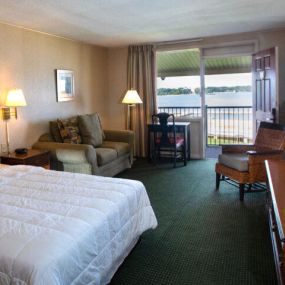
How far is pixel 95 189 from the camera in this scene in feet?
7.59

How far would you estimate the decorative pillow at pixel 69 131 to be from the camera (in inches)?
178

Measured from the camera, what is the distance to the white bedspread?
1421mm

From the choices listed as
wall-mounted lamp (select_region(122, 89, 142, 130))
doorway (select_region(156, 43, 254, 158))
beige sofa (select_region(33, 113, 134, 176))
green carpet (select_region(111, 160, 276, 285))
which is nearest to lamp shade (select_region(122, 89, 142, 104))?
A: wall-mounted lamp (select_region(122, 89, 142, 130))

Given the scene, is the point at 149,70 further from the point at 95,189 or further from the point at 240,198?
the point at 95,189

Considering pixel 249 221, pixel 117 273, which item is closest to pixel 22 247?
pixel 117 273

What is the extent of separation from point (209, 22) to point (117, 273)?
11.5 ft

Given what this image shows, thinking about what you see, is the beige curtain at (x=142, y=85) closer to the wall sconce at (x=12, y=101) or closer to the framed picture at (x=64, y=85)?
the framed picture at (x=64, y=85)

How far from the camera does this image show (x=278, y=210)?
1.72 m

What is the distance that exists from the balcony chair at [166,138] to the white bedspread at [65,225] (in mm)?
2914

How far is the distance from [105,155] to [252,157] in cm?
205

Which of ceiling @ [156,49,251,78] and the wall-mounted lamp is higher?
ceiling @ [156,49,251,78]

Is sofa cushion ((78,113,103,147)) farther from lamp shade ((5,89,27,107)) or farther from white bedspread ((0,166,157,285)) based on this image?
white bedspread ((0,166,157,285))

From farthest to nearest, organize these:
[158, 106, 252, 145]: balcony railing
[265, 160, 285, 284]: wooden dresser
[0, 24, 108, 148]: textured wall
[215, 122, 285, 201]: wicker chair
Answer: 1. [158, 106, 252, 145]: balcony railing
2. [0, 24, 108, 148]: textured wall
3. [215, 122, 285, 201]: wicker chair
4. [265, 160, 285, 284]: wooden dresser

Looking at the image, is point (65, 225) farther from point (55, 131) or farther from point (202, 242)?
point (55, 131)
